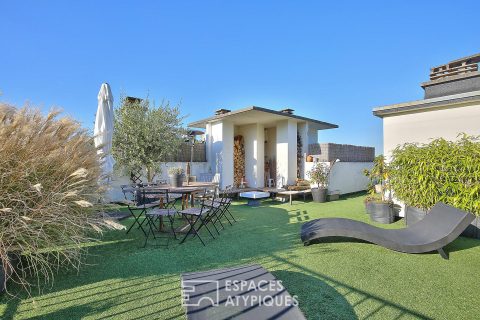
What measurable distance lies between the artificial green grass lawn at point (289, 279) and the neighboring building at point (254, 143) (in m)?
6.15

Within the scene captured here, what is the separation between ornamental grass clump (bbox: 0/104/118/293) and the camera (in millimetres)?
2600

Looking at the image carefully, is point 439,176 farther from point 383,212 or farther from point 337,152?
point 337,152

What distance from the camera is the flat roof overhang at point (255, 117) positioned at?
934 centimetres

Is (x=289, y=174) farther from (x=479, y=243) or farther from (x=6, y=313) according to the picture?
(x=6, y=313)

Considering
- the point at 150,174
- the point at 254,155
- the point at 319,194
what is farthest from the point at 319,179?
the point at 150,174

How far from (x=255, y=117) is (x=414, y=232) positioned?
23.4 feet

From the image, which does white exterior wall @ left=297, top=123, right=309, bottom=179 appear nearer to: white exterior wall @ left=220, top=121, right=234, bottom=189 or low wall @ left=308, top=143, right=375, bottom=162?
low wall @ left=308, top=143, right=375, bottom=162

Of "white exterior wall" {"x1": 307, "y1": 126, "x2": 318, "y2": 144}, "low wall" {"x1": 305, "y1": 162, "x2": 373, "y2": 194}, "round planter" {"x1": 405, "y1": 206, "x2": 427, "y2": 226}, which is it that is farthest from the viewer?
"white exterior wall" {"x1": 307, "y1": 126, "x2": 318, "y2": 144}

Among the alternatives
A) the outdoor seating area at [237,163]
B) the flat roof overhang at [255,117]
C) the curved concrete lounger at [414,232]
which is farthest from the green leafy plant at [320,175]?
the curved concrete lounger at [414,232]

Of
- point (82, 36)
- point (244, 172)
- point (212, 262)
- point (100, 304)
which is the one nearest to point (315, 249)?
point (212, 262)

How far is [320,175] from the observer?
10312 millimetres

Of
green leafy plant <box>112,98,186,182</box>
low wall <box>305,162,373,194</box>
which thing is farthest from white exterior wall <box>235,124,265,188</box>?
green leafy plant <box>112,98,186,182</box>

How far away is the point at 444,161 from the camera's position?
18.3 feet

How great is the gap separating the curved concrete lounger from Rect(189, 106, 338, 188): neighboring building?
633cm
